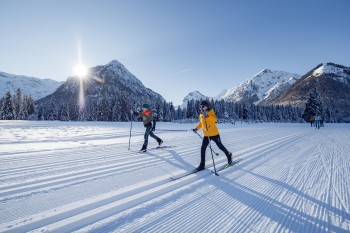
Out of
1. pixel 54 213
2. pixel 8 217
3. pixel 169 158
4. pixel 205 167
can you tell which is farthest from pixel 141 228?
pixel 169 158

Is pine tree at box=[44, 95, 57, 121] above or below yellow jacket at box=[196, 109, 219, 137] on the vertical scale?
above

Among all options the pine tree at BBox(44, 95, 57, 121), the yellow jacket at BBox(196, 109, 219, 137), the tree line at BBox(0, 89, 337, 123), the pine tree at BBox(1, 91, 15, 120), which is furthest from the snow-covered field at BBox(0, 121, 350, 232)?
the pine tree at BBox(44, 95, 57, 121)

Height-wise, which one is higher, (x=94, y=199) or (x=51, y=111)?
(x=51, y=111)

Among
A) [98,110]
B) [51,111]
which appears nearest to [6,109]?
[51,111]

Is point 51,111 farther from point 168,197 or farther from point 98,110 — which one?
point 168,197

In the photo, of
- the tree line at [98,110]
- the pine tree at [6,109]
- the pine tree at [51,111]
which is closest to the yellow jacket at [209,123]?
the tree line at [98,110]

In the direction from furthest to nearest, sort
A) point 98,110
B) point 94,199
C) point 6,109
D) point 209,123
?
point 98,110 < point 6,109 < point 209,123 < point 94,199

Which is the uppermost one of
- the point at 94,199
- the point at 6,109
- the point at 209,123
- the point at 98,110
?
the point at 98,110

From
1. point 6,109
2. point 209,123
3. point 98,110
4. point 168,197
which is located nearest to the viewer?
point 168,197

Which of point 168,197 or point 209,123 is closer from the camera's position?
point 168,197

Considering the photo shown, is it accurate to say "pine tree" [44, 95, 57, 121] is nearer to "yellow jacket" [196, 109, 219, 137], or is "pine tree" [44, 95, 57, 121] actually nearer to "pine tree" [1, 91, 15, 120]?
"pine tree" [1, 91, 15, 120]

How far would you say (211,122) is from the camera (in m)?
5.49

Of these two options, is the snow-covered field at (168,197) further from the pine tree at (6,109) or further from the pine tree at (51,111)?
the pine tree at (51,111)

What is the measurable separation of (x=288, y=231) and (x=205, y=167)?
312cm
